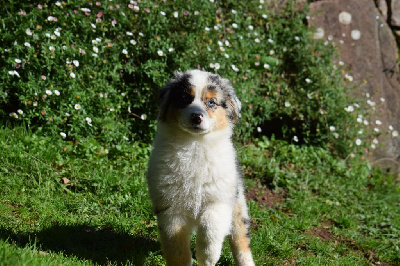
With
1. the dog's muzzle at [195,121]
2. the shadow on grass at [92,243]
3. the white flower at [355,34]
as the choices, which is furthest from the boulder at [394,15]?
the shadow on grass at [92,243]

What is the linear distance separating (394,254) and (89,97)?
12.7ft

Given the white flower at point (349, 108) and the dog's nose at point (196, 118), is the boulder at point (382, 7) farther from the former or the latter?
the dog's nose at point (196, 118)

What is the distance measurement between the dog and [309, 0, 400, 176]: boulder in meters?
4.33

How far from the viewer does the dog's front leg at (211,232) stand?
3.36 meters

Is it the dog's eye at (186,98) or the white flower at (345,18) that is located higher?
the white flower at (345,18)

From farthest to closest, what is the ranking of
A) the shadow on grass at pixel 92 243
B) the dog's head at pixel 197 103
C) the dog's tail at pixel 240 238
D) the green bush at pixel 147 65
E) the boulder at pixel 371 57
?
1. the boulder at pixel 371 57
2. the green bush at pixel 147 65
3. the dog's tail at pixel 240 238
4. the shadow on grass at pixel 92 243
5. the dog's head at pixel 197 103

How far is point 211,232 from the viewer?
335 centimetres

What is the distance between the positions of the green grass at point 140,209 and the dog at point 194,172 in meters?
0.56

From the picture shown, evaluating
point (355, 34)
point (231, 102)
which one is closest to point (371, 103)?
point (355, 34)

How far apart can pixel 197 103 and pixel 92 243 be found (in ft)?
4.87

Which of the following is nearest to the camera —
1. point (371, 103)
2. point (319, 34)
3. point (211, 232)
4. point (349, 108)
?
point (211, 232)

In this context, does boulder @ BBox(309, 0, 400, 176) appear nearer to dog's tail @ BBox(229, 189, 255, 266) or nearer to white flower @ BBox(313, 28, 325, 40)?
white flower @ BBox(313, 28, 325, 40)

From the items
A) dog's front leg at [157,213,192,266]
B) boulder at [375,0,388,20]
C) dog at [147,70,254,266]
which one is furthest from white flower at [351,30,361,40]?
dog's front leg at [157,213,192,266]

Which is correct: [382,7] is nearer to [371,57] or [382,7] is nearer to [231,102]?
[371,57]
